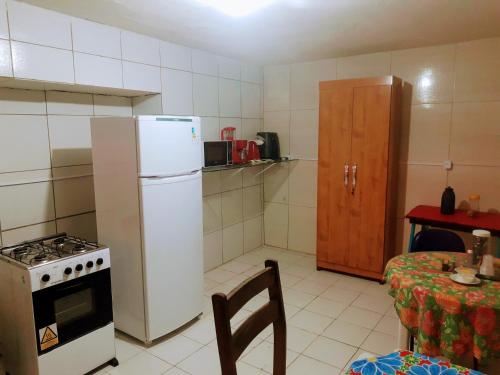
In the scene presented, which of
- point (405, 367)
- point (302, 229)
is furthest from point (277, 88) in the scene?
point (405, 367)

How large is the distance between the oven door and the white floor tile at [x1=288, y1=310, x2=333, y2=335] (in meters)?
1.34

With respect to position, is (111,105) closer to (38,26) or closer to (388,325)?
(38,26)

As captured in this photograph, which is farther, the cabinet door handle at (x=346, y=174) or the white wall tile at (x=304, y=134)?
the white wall tile at (x=304, y=134)

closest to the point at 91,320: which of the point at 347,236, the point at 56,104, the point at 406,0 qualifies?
the point at 56,104

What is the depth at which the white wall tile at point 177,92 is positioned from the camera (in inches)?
122

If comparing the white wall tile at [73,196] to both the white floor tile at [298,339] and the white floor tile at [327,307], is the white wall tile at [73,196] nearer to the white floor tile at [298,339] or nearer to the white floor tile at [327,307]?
the white floor tile at [298,339]

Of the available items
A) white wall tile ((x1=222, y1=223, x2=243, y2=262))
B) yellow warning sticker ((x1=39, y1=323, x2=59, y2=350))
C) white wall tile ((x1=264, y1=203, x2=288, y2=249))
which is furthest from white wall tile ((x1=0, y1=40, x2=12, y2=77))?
white wall tile ((x1=264, y1=203, x2=288, y2=249))

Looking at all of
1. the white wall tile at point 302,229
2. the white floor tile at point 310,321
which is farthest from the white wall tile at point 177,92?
the white floor tile at point 310,321

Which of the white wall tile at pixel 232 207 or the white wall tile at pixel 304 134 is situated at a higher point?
the white wall tile at pixel 304 134

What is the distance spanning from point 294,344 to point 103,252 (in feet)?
4.58

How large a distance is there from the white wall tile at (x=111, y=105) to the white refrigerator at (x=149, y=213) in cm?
48

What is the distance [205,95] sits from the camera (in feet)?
11.5

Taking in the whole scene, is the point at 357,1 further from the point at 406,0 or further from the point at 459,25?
the point at 459,25

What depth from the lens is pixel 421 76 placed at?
11.1 ft
